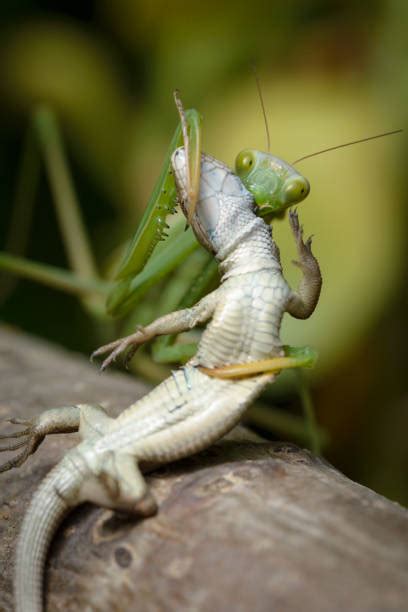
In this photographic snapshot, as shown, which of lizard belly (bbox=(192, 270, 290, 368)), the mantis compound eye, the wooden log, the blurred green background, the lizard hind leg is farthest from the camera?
the blurred green background

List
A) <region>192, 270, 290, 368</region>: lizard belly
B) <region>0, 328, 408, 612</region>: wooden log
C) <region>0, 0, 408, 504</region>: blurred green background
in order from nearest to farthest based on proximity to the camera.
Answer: <region>0, 328, 408, 612</region>: wooden log → <region>192, 270, 290, 368</region>: lizard belly → <region>0, 0, 408, 504</region>: blurred green background

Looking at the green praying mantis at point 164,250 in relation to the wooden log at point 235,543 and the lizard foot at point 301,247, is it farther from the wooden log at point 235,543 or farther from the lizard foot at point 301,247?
the wooden log at point 235,543

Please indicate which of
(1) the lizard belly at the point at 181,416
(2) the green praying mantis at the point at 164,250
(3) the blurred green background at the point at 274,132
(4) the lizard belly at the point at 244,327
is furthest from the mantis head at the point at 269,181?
(3) the blurred green background at the point at 274,132

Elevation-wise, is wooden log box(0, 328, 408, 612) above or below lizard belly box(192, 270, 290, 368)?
below

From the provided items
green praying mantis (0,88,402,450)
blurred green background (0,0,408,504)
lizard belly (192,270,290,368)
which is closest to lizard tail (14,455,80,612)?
lizard belly (192,270,290,368)

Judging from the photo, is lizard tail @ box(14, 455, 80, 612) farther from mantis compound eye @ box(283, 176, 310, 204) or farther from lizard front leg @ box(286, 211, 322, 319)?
mantis compound eye @ box(283, 176, 310, 204)

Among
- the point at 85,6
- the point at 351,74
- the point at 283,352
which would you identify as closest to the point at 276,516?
the point at 283,352
